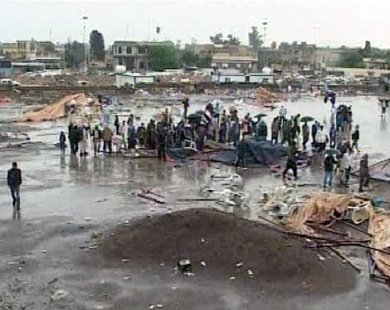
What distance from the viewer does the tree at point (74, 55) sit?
166 m

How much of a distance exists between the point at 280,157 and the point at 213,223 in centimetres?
1217

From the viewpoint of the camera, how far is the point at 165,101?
70750mm

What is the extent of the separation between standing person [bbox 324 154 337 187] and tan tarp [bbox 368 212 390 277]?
450 centimetres

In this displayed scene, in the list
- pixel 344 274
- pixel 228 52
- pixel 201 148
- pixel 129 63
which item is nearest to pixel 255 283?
pixel 344 274

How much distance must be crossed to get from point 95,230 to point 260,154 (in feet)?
36.6

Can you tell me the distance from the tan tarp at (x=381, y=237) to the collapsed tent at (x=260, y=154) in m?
9.25

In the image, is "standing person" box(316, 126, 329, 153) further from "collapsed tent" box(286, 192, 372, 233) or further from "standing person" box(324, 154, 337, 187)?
"collapsed tent" box(286, 192, 372, 233)

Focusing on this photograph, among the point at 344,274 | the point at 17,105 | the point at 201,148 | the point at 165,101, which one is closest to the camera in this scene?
the point at 344,274

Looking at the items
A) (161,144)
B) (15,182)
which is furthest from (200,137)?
(15,182)

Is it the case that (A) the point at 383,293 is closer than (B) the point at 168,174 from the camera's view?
Yes

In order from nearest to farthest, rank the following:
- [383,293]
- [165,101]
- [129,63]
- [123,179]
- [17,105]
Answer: [383,293] < [123,179] < [17,105] < [165,101] < [129,63]

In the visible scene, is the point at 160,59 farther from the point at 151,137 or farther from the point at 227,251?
the point at 227,251

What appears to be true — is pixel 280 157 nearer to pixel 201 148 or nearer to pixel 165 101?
pixel 201 148

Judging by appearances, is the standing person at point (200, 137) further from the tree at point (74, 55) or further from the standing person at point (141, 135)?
the tree at point (74, 55)
